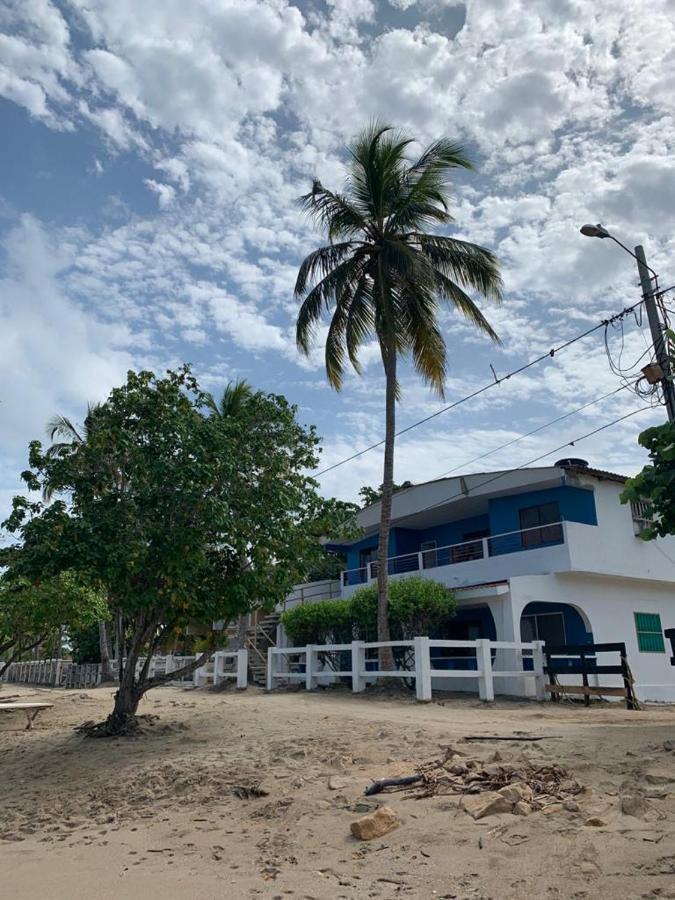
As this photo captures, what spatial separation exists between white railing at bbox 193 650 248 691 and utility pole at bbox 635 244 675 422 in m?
13.6

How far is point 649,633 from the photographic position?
22109mm

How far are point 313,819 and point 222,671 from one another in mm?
17337

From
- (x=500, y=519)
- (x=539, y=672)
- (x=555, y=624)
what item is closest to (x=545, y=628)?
(x=555, y=624)

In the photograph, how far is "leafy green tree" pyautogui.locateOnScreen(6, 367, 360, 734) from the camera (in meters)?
11.4

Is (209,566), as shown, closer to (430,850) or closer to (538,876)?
(430,850)

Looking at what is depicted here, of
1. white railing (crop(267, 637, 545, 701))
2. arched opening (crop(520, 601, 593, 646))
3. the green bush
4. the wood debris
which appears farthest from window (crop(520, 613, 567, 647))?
the wood debris

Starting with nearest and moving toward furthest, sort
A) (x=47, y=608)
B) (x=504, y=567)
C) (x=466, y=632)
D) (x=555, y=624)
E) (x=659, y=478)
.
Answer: (x=659, y=478)
(x=47, y=608)
(x=504, y=567)
(x=555, y=624)
(x=466, y=632)

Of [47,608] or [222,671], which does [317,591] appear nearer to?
[222,671]

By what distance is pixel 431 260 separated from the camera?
67.8 ft

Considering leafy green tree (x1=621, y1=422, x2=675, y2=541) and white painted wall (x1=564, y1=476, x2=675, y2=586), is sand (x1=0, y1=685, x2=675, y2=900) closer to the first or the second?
leafy green tree (x1=621, y1=422, x2=675, y2=541)

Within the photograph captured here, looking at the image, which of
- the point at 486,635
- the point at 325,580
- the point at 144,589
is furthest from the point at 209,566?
the point at 325,580

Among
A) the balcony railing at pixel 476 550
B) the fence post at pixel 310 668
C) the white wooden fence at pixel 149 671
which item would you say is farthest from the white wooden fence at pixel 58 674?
the fence post at pixel 310 668

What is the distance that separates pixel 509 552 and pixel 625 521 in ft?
11.5

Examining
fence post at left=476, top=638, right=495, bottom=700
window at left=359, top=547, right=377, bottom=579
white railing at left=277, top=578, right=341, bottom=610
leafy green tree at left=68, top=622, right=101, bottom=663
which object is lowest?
fence post at left=476, top=638, right=495, bottom=700
